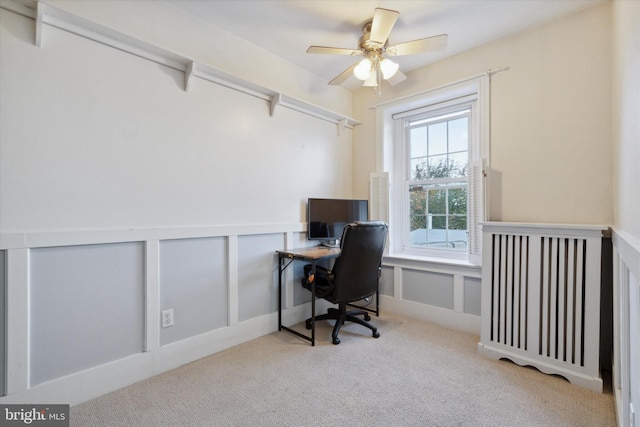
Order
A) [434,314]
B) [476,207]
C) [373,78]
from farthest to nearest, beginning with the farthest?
[434,314] < [476,207] < [373,78]

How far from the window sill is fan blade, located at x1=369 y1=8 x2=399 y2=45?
2.05m

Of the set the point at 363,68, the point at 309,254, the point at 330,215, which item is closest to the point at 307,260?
the point at 309,254

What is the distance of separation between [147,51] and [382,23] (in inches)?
63.8

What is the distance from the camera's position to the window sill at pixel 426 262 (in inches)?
108

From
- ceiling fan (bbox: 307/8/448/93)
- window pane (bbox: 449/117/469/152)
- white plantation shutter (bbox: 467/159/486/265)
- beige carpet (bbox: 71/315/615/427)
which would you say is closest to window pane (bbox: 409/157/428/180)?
→ window pane (bbox: 449/117/469/152)

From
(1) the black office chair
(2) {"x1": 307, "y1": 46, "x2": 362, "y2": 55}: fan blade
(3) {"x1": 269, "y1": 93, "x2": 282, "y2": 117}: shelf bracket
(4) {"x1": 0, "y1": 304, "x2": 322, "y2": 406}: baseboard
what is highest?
(2) {"x1": 307, "y1": 46, "x2": 362, "y2": 55}: fan blade

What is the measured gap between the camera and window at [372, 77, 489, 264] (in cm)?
274

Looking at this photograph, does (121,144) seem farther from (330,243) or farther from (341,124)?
(341,124)

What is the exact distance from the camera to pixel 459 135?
306 centimetres

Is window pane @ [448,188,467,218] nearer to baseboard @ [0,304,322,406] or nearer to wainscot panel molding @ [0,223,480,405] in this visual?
wainscot panel molding @ [0,223,480,405]

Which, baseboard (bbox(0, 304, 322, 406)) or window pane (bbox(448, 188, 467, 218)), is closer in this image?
baseboard (bbox(0, 304, 322, 406))

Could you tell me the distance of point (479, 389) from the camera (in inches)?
73.2

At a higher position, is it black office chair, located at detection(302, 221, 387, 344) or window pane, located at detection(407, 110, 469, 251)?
window pane, located at detection(407, 110, 469, 251)

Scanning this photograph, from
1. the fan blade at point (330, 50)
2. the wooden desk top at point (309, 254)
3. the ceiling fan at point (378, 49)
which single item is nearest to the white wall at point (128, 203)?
the wooden desk top at point (309, 254)
